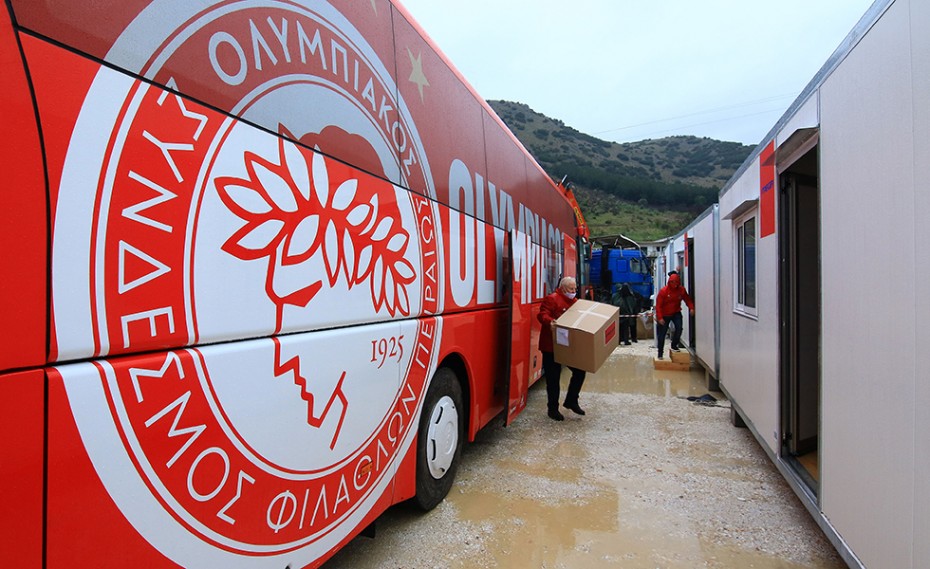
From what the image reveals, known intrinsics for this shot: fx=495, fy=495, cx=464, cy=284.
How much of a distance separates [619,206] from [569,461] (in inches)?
2214

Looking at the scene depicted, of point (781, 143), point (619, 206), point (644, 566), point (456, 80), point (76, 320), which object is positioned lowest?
point (644, 566)

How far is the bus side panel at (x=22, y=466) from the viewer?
1.13 metres

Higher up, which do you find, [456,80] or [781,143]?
[456,80]

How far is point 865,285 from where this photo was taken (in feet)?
7.42

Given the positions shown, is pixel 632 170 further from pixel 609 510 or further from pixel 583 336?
pixel 609 510

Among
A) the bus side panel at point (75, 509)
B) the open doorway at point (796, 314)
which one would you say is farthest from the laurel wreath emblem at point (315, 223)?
the open doorway at point (796, 314)

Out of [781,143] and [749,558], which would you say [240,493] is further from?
[781,143]

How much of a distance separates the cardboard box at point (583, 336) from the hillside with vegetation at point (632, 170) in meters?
37.5

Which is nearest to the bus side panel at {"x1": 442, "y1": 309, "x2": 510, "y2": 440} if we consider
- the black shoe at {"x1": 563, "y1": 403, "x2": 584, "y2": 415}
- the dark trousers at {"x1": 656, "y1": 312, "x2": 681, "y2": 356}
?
the black shoe at {"x1": 563, "y1": 403, "x2": 584, "y2": 415}

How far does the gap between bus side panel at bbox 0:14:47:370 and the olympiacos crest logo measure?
0.05 metres

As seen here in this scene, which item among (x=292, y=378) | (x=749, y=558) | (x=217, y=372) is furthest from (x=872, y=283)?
(x=217, y=372)

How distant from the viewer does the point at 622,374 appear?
9023 mm

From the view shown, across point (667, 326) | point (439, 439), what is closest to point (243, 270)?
point (439, 439)

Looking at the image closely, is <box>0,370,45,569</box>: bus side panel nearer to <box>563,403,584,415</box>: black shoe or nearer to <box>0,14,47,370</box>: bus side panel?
<box>0,14,47,370</box>: bus side panel
